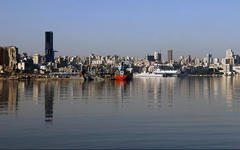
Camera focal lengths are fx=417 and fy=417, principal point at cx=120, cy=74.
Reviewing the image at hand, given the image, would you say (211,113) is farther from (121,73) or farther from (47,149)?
(121,73)

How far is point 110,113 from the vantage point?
101ft

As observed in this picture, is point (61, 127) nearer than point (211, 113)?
Yes

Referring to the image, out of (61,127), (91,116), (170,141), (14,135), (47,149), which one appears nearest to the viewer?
(47,149)

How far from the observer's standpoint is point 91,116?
1139 inches

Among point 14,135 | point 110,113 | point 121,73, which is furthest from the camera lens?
point 121,73

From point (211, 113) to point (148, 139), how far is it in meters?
12.4

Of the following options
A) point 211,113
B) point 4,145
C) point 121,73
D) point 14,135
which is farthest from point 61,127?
point 121,73

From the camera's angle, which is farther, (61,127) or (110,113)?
(110,113)

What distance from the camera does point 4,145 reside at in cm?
1850

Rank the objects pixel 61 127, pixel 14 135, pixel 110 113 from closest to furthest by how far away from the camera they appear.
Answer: pixel 14 135, pixel 61 127, pixel 110 113

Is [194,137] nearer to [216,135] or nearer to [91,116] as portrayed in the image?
[216,135]

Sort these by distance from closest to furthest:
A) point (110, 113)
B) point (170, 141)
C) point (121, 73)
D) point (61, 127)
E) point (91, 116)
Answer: point (170, 141) < point (61, 127) < point (91, 116) < point (110, 113) < point (121, 73)

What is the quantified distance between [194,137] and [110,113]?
36.8ft

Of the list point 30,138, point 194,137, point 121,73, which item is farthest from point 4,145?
point 121,73
